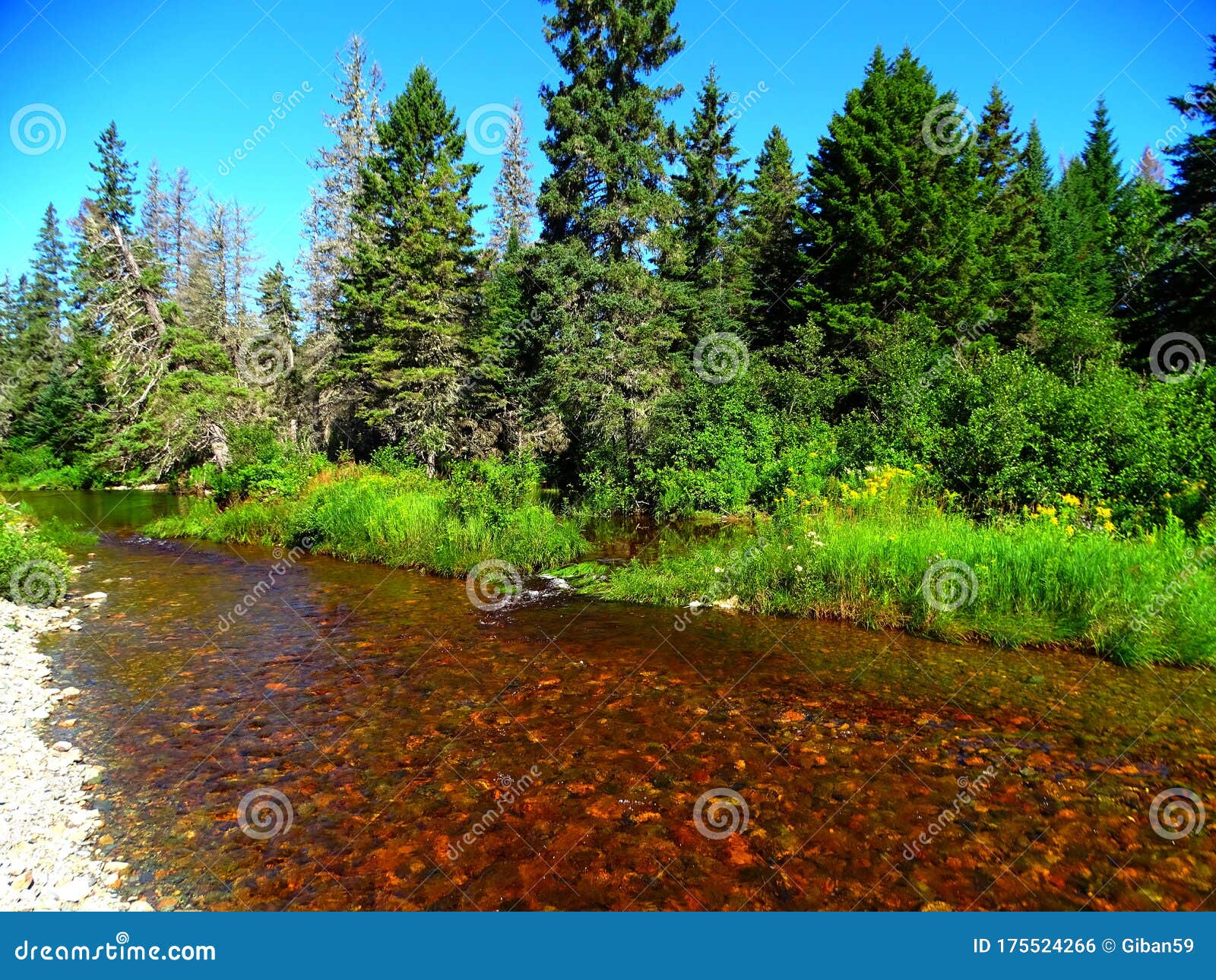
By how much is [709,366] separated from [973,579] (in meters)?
15.7

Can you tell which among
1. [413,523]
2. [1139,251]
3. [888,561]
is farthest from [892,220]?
[1139,251]

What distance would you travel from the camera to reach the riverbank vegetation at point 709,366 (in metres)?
9.47

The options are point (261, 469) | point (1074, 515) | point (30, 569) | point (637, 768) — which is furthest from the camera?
point (261, 469)

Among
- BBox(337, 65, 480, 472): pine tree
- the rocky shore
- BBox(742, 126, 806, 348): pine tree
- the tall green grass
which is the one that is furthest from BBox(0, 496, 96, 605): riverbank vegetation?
BBox(742, 126, 806, 348): pine tree

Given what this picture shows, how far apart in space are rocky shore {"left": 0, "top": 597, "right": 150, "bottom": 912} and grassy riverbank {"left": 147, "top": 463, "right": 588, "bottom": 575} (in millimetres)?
6702

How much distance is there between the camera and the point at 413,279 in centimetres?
2188

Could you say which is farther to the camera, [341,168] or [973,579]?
[341,168]

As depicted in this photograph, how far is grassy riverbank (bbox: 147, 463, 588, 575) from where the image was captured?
503 inches

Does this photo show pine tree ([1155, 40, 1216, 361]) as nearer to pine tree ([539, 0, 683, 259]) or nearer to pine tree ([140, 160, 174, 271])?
pine tree ([539, 0, 683, 259])

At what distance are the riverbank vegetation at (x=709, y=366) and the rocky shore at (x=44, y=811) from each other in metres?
6.74

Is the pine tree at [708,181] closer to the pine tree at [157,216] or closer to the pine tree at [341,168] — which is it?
the pine tree at [341,168]

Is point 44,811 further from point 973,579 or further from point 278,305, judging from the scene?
point 278,305

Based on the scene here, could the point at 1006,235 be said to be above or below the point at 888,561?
above

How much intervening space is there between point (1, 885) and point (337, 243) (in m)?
35.6
